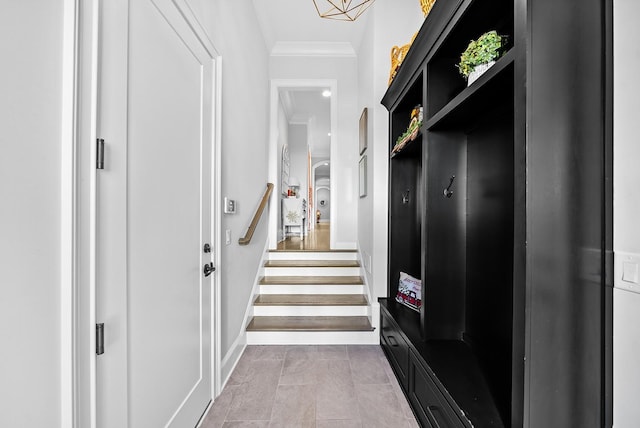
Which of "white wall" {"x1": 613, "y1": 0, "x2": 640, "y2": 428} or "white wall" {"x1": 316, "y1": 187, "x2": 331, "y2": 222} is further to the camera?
"white wall" {"x1": 316, "y1": 187, "x2": 331, "y2": 222}

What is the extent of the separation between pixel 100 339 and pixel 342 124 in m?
3.37

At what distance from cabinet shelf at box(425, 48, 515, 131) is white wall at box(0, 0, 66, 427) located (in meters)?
1.42

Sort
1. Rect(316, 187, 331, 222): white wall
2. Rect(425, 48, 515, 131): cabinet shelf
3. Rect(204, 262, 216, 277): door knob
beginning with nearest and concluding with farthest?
Rect(425, 48, 515, 131): cabinet shelf, Rect(204, 262, 216, 277): door knob, Rect(316, 187, 331, 222): white wall

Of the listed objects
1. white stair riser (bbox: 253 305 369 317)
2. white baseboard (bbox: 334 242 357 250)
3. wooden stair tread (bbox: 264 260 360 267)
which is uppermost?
white baseboard (bbox: 334 242 357 250)

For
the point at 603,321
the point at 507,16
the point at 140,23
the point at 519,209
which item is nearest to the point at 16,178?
the point at 140,23

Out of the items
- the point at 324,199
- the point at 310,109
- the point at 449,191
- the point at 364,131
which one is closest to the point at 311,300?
the point at 449,191

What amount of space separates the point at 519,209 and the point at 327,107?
18.5 ft

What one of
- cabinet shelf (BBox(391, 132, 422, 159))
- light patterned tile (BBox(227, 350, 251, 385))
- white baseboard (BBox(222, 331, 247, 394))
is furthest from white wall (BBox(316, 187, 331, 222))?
light patterned tile (BBox(227, 350, 251, 385))

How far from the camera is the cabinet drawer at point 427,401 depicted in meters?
1.20

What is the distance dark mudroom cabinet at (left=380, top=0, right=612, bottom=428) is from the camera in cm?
88

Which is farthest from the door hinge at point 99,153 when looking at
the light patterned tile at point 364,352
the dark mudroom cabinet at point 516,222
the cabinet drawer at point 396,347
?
the light patterned tile at point 364,352

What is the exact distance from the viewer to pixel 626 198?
0.84 m

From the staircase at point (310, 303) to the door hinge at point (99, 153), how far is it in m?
2.00

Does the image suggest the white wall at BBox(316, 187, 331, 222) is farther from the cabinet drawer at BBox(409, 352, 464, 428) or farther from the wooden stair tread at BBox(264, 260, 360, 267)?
the cabinet drawer at BBox(409, 352, 464, 428)
